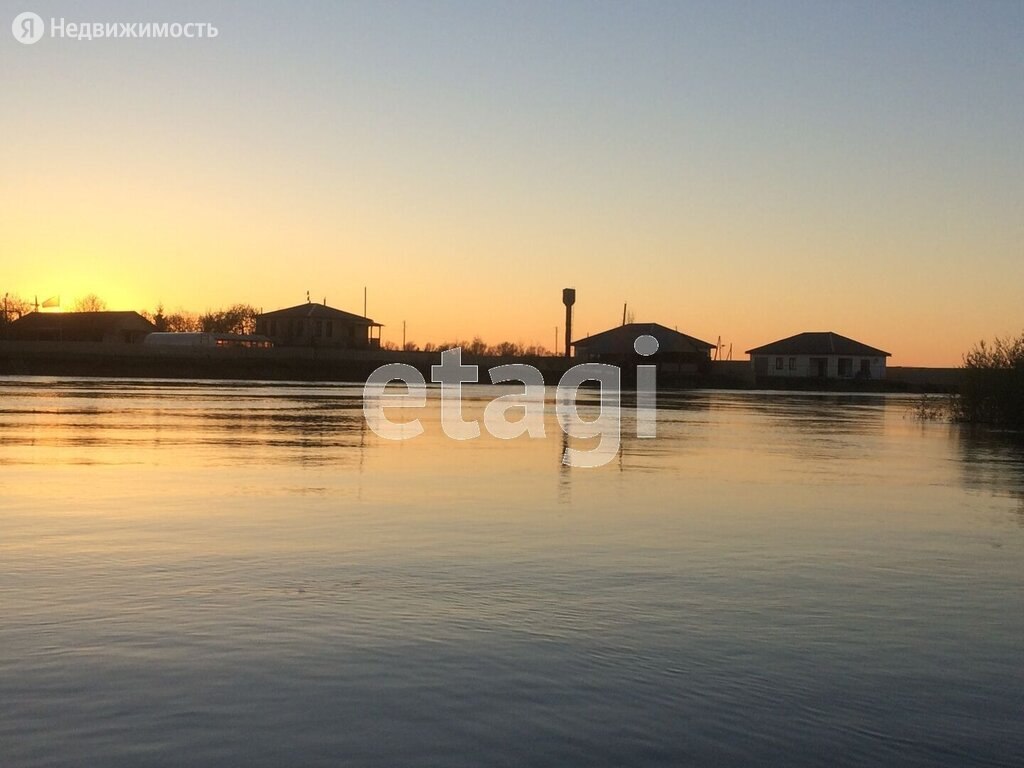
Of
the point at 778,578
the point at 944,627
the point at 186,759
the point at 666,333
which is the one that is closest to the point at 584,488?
the point at 778,578

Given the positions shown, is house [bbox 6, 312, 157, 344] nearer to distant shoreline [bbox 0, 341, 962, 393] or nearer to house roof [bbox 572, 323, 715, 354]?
distant shoreline [bbox 0, 341, 962, 393]

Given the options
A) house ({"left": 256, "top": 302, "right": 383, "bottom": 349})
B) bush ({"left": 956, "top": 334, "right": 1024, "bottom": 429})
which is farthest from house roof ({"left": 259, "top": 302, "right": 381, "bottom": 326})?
bush ({"left": 956, "top": 334, "right": 1024, "bottom": 429})

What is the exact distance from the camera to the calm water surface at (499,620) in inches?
229

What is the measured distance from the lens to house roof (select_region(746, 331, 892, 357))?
342 feet

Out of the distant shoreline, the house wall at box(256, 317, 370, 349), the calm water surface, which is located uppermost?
the house wall at box(256, 317, 370, 349)

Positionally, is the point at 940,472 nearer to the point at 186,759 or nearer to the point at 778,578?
the point at 778,578

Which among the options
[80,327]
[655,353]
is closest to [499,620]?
[655,353]

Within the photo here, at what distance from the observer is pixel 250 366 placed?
93375 millimetres

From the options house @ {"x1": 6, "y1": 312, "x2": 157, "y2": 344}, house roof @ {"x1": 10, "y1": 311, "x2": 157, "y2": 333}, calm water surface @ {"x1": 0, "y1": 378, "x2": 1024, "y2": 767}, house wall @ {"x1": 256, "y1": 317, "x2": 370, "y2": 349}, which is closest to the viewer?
calm water surface @ {"x1": 0, "y1": 378, "x2": 1024, "y2": 767}

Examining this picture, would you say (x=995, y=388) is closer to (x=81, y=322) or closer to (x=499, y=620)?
(x=499, y=620)

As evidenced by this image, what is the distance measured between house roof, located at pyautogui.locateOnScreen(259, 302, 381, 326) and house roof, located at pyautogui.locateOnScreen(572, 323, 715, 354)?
68.7 ft

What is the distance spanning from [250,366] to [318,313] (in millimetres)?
19720

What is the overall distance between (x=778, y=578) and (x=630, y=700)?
403 centimetres

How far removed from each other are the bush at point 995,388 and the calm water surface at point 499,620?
78.6 feet
